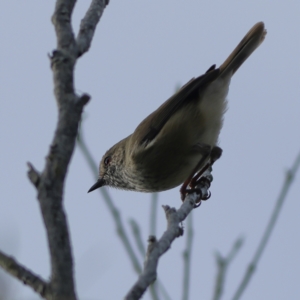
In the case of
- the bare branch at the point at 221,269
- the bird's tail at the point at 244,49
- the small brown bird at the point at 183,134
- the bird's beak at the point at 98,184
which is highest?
the bird's tail at the point at 244,49

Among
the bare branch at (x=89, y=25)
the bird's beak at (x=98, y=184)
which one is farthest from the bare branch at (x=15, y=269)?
the bird's beak at (x=98, y=184)

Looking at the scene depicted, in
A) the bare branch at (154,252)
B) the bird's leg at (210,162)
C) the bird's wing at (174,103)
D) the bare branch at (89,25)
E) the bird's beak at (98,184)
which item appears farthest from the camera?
the bird's beak at (98,184)

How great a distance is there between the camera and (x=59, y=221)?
6.50 feet

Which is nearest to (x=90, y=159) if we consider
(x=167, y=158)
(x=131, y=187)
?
(x=167, y=158)

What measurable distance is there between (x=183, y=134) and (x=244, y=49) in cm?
148

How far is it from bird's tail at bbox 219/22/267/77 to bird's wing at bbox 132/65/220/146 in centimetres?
22

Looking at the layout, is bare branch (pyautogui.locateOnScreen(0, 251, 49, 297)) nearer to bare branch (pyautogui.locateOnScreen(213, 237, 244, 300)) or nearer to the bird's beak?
bare branch (pyautogui.locateOnScreen(213, 237, 244, 300))

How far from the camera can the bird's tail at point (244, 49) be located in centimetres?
638

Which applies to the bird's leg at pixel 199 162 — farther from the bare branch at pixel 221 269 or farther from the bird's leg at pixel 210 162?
the bare branch at pixel 221 269

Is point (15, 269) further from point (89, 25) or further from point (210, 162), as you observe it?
point (210, 162)

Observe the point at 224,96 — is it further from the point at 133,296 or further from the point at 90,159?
the point at 133,296

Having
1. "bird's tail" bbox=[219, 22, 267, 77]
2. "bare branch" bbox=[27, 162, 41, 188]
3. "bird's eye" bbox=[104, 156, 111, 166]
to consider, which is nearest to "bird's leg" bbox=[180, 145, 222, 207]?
"bird's tail" bbox=[219, 22, 267, 77]

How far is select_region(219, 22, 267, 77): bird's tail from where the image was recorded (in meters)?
6.38

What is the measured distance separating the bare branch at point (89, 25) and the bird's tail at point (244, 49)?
327cm
